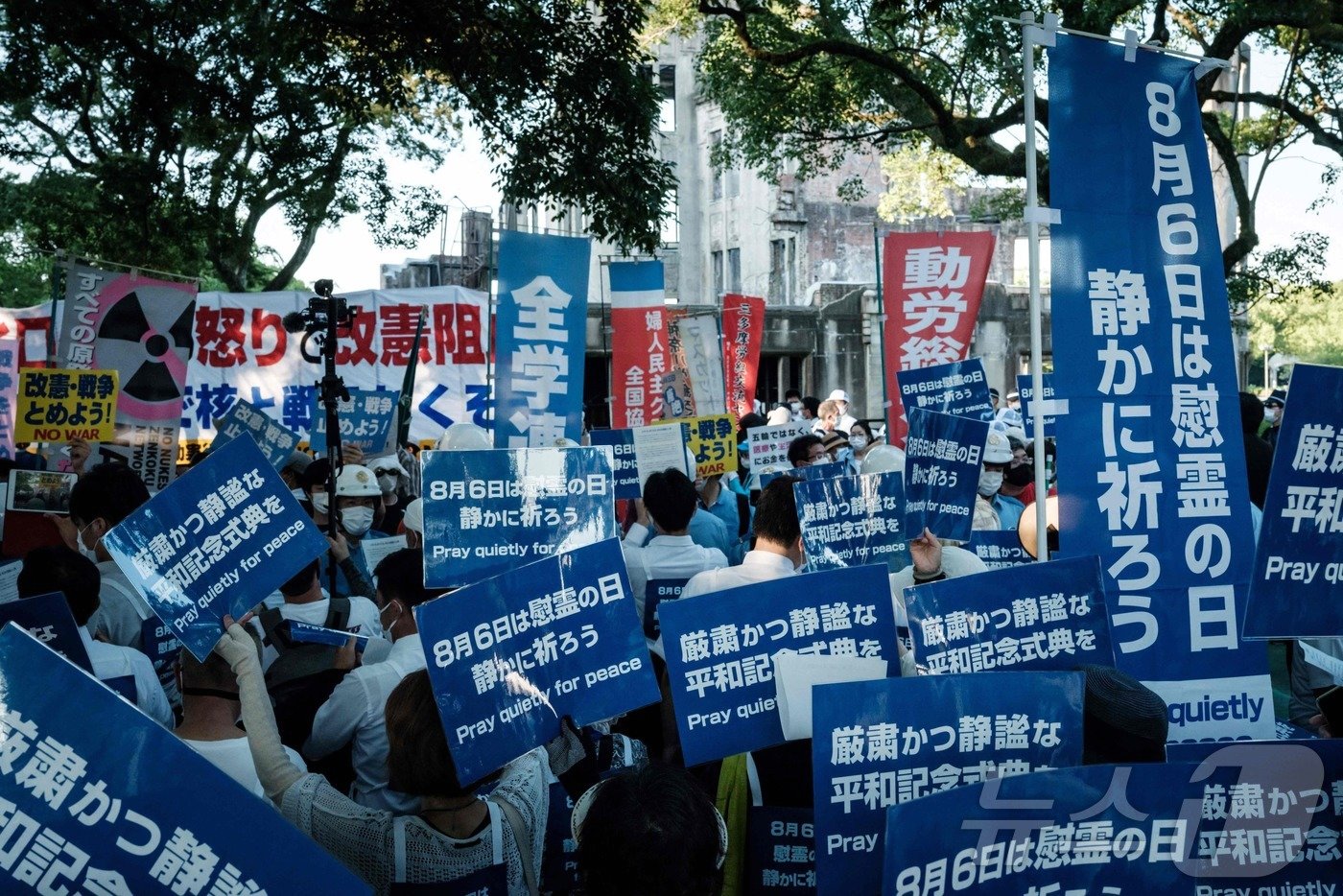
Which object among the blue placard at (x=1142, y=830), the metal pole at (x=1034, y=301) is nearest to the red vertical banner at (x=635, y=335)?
the metal pole at (x=1034, y=301)

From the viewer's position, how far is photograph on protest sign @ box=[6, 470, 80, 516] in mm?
7250

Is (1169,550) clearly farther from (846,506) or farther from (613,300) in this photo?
(613,300)

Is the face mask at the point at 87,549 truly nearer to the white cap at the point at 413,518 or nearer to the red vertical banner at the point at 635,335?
the white cap at the point at 413,518

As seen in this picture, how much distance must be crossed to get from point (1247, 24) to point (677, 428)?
8510mm

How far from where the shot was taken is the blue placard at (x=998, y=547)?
6840 millimetres

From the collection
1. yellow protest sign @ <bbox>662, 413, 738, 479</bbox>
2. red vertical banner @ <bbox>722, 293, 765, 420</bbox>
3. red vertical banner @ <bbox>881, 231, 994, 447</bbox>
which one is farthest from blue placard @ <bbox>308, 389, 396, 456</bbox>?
red vertical banner @ <bbox>722, 293, 765, 420</bbox>

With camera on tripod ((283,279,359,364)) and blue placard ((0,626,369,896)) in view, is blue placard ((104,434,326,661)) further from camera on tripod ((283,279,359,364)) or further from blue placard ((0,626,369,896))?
camera on tripod ((283,279,359,364))

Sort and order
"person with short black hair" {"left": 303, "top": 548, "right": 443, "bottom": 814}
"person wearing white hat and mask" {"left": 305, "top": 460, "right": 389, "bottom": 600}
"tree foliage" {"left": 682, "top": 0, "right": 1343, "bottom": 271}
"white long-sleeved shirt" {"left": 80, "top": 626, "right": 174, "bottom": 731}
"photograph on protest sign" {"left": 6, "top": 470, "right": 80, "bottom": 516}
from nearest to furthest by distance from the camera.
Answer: "person with short black hair" {"left": 303, "top": 548, "right": 443, "bottom": 814} < "white long-sleeved shirt" {"left": 80, "top": 626, "right": 174, "bottom": 731} < "photograph on protest sign" {"left": 6, "top": 470, "right": 80, "bottom": 516} < "person wearing white hat and mask" {"left": 305, "top": 460, "right": 389, "bottom": 600} < "tree foliage" {"left": 682, "top": 0, "right": 1343, "bottom": 271}

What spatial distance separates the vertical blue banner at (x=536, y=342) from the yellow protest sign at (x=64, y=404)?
3.85m

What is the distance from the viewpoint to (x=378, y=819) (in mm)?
3076

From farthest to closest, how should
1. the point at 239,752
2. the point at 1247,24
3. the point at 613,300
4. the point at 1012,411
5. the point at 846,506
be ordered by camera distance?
1. the point at 1012,411
2. the point at 1247,24
3. the point at 613,300
4. the point at 846,506
5. the point at 239,752

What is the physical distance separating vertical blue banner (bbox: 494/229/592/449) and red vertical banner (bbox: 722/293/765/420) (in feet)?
26.2

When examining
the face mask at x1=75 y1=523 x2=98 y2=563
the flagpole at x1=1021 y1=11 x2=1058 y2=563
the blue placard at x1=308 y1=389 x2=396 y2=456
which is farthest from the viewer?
the blue placard at x1=308 y1=389 x2=396 y2=456

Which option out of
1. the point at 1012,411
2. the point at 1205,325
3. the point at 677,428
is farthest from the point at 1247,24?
the point at 1205,325
